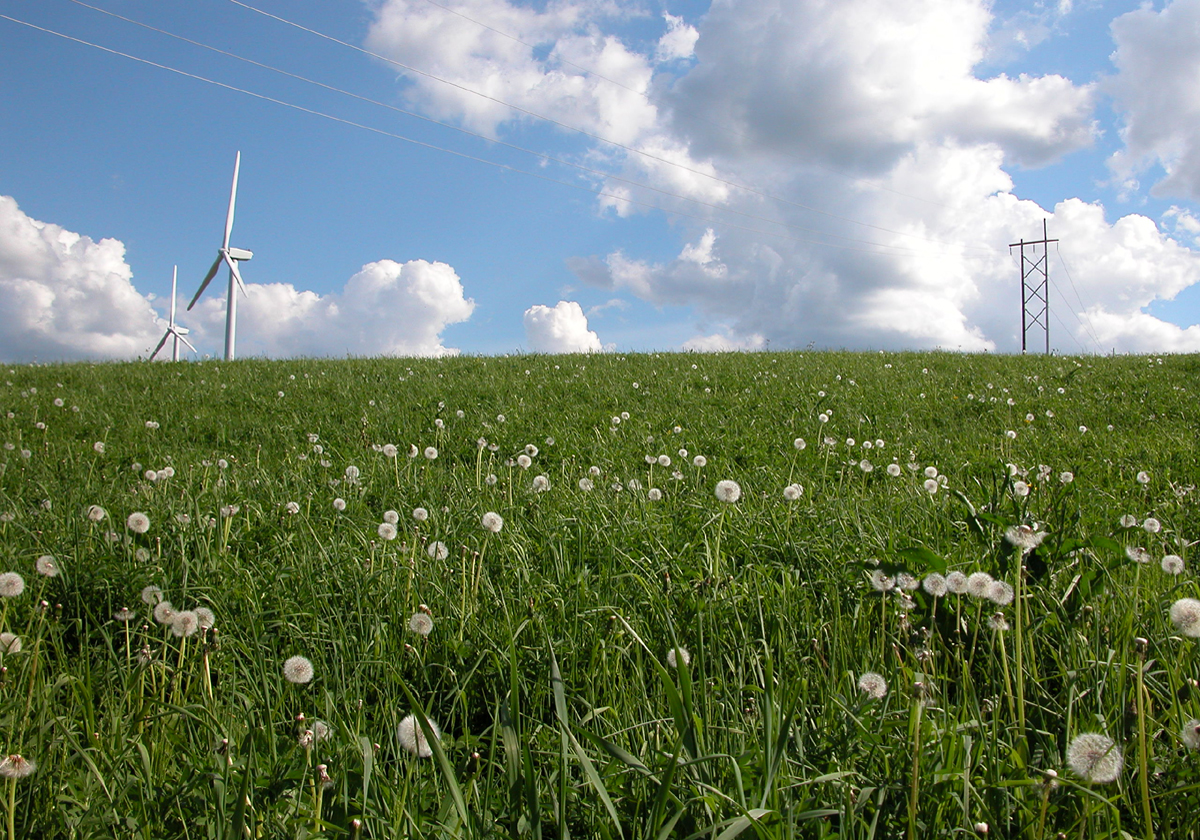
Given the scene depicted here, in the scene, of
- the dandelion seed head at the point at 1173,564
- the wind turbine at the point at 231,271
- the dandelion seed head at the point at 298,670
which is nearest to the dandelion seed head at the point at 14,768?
the dandelion seed head at the point at 298,670

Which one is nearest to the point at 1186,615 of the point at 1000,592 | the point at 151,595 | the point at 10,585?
the point at 1000,592

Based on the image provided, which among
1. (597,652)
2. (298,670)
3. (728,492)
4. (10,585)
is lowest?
(597,652)

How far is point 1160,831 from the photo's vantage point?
1655 mm

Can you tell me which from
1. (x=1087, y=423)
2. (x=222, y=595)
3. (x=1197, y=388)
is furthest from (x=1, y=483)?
(x=1197, y=388)

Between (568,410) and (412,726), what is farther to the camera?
(568,410)

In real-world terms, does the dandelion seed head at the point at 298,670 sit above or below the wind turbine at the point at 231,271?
below

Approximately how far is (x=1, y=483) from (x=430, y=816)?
18.0 feet

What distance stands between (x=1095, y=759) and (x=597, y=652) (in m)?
1.48

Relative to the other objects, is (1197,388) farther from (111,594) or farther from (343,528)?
(111,594)

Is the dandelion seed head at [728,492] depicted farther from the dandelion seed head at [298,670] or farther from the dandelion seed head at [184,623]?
the dandelion seed head at [184,623]

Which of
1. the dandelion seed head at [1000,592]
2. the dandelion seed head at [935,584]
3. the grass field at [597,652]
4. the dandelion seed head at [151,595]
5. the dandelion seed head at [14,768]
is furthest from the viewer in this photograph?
the dandelion seed head at [151,595]

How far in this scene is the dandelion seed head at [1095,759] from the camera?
A: 52.8 inches

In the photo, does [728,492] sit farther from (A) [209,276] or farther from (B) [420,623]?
(A) [209,276]

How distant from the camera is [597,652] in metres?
2.43
